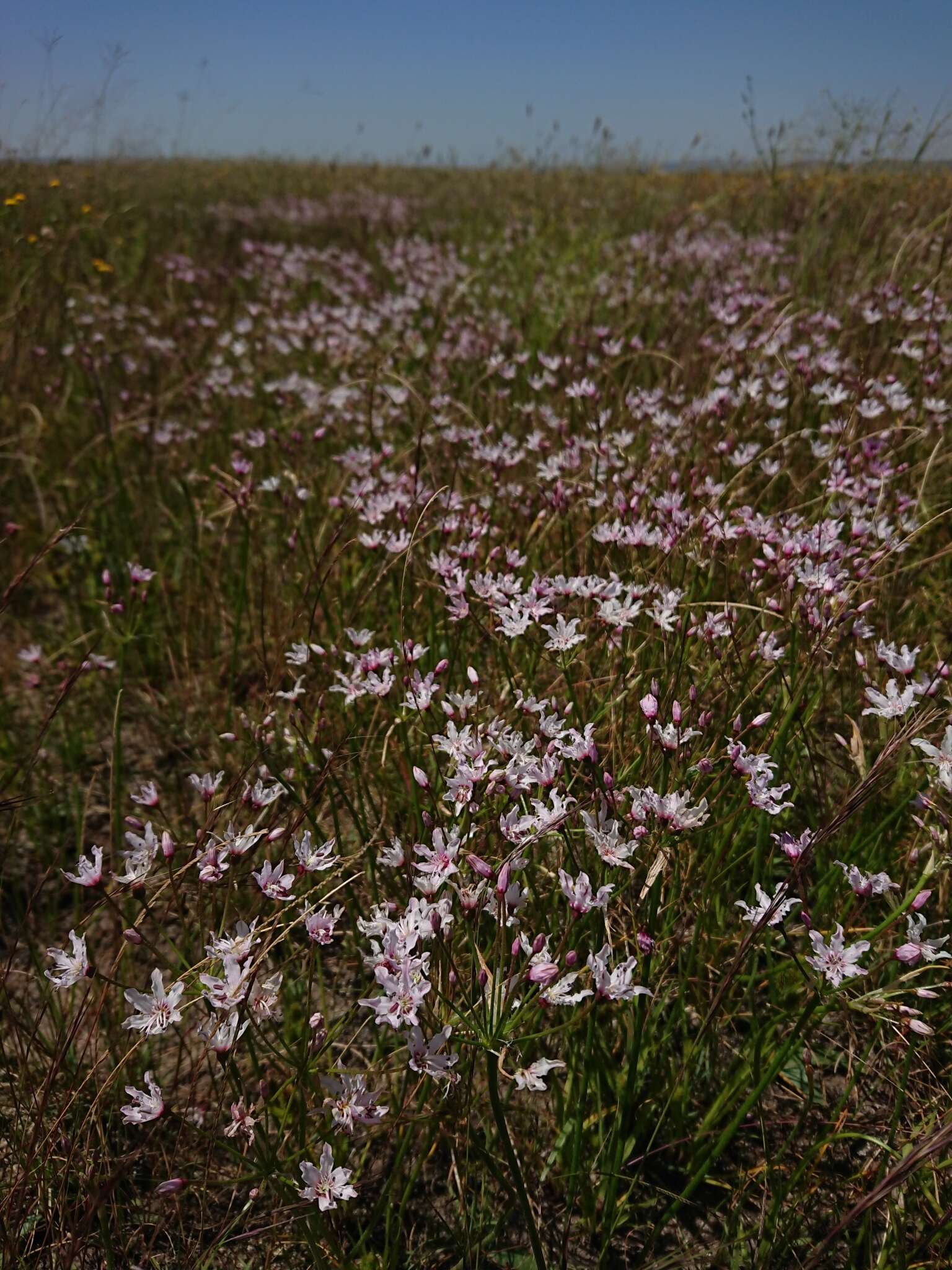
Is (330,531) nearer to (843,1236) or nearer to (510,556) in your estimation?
(510,556)

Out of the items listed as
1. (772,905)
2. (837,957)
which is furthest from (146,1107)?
(837,957)

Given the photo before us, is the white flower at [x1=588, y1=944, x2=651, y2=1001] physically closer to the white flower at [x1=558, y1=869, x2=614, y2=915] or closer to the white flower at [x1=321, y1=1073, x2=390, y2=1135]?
the white flower at [x1=558, y1=869, x2=614, y2=915]

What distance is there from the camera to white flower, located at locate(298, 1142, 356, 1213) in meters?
1.38

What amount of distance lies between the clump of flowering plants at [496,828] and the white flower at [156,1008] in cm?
1

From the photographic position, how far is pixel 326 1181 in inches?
56.6

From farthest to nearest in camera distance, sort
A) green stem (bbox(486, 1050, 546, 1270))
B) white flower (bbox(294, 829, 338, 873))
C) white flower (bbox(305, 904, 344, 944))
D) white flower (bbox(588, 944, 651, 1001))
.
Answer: white flower (bbox(294, 829, 338, 873)), white flower (bbox(305, 904, 344, 944)), white flower (bbox(588, 944, 651, 1001)), green stem (bbox(486, 1050, 546, 1270))

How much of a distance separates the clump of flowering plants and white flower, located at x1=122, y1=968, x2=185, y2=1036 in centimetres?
1

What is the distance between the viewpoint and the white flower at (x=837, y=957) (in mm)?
1488

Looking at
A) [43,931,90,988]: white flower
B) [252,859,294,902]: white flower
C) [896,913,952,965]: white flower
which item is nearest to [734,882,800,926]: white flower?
[896,913,952,965]: white flower

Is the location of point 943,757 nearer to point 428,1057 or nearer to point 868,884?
point 868,884

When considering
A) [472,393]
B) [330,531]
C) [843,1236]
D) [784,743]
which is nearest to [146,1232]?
[843,1236]

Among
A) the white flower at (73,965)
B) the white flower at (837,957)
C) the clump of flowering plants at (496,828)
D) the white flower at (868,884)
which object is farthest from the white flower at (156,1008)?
the white flower at (868,884)

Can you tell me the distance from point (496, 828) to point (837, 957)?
0.79 m

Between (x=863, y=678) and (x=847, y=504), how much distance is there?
70cm
